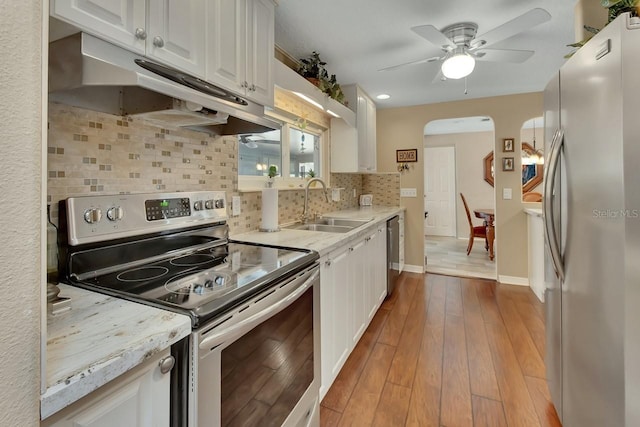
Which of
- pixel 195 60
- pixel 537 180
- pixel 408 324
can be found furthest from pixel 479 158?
pixel 195 60

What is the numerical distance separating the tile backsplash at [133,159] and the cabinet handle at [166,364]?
688 millimetres

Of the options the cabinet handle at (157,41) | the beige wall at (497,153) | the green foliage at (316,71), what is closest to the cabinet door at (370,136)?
the beige wall at (497,153)

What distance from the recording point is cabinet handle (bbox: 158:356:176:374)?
0.68 meters

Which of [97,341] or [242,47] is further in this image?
[242,47]

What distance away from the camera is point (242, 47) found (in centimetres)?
146

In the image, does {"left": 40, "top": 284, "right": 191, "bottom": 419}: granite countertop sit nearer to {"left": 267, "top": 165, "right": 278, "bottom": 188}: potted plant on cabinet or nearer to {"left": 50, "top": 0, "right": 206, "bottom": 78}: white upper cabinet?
{"left": 50, "top": 0, "right": 206, "bottom": 78}: white upper cabinet

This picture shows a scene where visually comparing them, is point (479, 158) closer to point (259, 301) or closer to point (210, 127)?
point (210, 127)

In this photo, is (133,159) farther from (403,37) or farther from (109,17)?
(403,37)

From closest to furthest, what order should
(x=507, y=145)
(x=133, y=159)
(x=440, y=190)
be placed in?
(x=133, y=159), (x=507, y=145), (x=440, y=190)

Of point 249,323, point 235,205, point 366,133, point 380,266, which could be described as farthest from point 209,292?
point 366,133

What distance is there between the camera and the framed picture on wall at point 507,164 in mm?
3738

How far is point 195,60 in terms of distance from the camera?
1.19 meters

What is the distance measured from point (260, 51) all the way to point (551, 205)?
5.36 feet

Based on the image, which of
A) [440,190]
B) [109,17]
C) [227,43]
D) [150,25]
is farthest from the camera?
[440,190]
